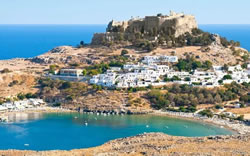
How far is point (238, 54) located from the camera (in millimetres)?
70938

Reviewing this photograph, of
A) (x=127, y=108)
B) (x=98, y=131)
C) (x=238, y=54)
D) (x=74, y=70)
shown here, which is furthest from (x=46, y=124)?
(x=238, y=54)

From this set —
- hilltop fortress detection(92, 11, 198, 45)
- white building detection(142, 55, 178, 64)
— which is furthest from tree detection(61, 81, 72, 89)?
hilltop fortress detection(92, 11, 198, 45)

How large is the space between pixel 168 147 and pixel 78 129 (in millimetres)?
16322

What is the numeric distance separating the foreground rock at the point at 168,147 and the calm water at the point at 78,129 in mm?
6434

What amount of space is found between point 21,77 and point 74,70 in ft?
22.2

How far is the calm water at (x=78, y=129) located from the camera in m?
43.2

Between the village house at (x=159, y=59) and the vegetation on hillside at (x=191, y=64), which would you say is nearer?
the vegetation on hillside at (x=191, y=64)

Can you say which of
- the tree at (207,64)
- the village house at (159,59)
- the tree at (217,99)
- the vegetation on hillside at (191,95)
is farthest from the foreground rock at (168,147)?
the village house at (159,59)

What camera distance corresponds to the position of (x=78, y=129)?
48.4 meters

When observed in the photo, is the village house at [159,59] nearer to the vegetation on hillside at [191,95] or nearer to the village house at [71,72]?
the vegetation on hillside at [191,95]

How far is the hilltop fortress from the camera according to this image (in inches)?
2864

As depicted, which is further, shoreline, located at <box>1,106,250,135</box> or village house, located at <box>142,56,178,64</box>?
village house, located at <box>142,56,178,64</box>

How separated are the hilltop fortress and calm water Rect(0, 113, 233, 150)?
22.0 m

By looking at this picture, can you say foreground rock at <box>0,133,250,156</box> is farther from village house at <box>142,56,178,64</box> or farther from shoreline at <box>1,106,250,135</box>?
village house at <box>142,56,178,64</box>
